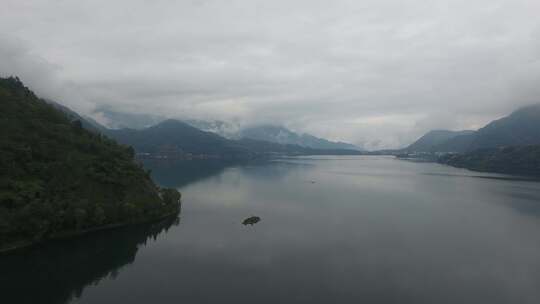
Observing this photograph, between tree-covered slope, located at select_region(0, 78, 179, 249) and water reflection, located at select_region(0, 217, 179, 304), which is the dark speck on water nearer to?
water reflection, located at select_region(0, 217, 179, 304)

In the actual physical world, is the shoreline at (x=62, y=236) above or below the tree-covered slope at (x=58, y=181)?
below

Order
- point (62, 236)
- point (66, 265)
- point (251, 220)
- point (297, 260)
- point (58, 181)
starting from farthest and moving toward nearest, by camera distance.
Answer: point (251, 220), point (58, 181), point (62, 236), point (297, 260), point (66, 265)

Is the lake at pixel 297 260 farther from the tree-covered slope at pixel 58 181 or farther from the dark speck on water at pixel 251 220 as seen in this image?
the tree-covered slope at pixel 58 181

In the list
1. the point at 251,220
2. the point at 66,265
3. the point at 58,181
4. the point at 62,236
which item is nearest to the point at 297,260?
the point at 251,220

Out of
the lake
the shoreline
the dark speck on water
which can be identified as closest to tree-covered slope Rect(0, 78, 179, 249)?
the shoreline

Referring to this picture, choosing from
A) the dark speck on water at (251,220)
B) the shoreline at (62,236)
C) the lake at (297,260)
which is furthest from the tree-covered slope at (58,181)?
the dark speck on water at (251,220)

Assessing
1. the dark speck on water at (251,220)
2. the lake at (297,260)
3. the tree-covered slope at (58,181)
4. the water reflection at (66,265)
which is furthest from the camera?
the dark speck on water at (251,220)

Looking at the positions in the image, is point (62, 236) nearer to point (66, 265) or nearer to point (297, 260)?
point (66, 265)

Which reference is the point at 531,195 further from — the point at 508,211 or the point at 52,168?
the point at 52,168
